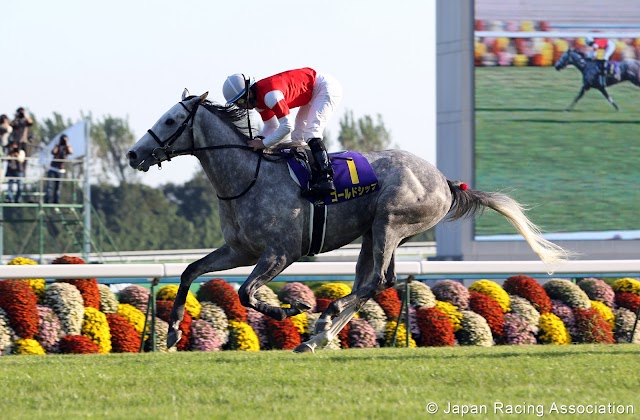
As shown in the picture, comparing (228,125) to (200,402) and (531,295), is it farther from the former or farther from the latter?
(531,295)

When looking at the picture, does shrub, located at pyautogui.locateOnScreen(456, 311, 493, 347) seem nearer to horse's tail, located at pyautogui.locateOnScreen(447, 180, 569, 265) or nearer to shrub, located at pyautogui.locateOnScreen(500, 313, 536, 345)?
shrub, located at pyautogui.locateOnScreen(500, 313, 536, 345)

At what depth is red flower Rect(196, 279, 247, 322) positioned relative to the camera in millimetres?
7902

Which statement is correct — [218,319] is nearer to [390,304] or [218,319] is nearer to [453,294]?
[390,304]

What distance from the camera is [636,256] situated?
17.0 m

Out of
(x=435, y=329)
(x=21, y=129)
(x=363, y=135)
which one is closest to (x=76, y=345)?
(x=435, y=329)

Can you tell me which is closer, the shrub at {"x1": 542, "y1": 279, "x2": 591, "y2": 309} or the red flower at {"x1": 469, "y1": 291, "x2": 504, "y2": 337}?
the red flower at {"x1": 469, "y1": 291, "x2": 504, "y2": 337}

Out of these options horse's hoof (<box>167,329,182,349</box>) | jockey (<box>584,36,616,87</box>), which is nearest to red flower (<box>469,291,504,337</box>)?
horse's hoof (<box>167,329,182,349</box>)

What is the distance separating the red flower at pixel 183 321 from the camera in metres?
7.68

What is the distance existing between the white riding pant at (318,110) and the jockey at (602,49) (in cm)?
1116

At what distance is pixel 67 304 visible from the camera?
24.9 ft

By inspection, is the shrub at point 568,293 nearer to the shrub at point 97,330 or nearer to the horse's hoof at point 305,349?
the horse's hoof at point 305,349

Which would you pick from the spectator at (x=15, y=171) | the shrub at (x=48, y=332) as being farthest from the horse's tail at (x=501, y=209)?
the spectator at (x=15, y=171)

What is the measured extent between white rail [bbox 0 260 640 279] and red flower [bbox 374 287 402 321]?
1.25 ft

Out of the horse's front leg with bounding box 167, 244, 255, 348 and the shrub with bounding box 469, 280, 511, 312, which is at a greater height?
the horse's front leg with bounding box 167, 244, 255, 348
